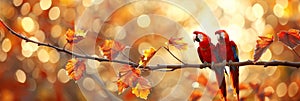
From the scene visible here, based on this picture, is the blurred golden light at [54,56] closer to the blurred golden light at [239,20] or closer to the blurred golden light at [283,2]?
the blurred golden light at [239,20]

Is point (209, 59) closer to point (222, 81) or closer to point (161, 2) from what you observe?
point (222, 81)

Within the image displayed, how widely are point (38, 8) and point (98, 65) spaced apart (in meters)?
0.32

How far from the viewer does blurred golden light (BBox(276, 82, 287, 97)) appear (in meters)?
1.34

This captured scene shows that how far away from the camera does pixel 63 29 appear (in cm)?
153

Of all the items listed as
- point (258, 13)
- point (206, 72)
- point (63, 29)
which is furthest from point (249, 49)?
point (63, 29)

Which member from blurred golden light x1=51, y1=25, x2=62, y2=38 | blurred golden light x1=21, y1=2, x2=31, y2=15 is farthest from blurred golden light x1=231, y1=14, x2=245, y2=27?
blurred golden light x1=21, y1=2, x2=31, y2=15

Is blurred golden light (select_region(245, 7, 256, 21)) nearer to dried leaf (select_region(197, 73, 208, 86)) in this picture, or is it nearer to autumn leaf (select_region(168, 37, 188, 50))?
dried leaf (select_region(197, 73, 208, 86))

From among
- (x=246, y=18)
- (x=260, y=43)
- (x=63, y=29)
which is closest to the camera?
(x=260, y=43)

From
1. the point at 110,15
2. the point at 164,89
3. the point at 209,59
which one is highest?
the point at 110,15

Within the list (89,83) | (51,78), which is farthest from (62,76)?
(89,83)

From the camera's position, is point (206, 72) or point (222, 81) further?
point (206, 72)

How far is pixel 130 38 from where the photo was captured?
1.28 metres

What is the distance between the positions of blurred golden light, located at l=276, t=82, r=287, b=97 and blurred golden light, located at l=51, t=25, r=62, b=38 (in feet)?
2.18

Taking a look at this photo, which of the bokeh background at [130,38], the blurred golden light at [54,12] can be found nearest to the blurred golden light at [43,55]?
the bokeh background at [130,38]
